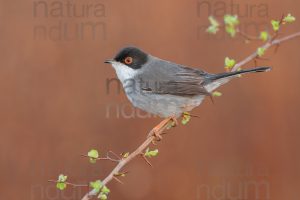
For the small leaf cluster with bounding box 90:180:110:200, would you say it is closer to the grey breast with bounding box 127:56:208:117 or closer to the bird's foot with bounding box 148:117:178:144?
the bird's foot with bounding box 148:117:178:144

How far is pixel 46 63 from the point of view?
7.16 m

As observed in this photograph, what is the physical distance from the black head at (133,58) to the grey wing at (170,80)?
75mm

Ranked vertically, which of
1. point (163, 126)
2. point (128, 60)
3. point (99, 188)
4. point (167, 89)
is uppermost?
point (128, 60)

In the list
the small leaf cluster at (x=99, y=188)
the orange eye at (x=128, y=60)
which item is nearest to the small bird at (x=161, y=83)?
the orange eye at (x=128, y=60)

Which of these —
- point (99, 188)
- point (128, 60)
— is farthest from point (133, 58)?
point (99, 188)

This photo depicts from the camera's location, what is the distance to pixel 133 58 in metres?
4.77

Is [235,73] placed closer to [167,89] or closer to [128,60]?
[167,89]

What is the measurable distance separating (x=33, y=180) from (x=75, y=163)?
0.52 metres

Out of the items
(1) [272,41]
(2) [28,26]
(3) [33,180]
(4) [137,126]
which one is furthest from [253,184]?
(1) [272,41]

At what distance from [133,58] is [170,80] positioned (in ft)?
1.18

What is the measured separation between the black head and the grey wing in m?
0.08

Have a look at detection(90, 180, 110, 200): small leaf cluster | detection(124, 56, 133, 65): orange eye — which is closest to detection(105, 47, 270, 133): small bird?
detection(124, 56, 133, 65): orange eye

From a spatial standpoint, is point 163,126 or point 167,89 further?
point 167,89

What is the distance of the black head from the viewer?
4734mm
